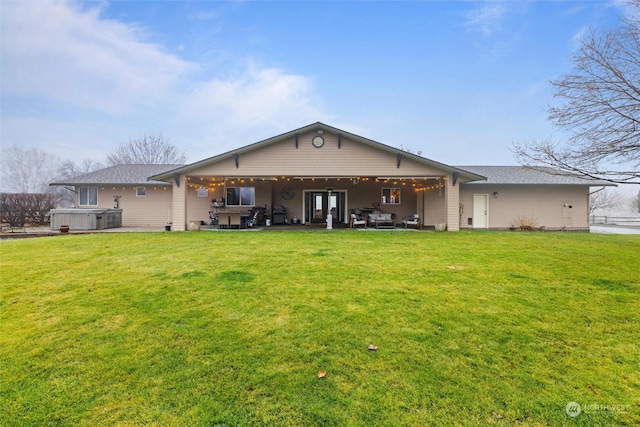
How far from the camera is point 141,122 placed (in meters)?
32.7

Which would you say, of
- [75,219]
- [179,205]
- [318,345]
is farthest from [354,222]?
[75,219]

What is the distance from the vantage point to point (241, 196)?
1590 centimetres

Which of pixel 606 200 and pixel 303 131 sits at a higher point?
pixel 303 131

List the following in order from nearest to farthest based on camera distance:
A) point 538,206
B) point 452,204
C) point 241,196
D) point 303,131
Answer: point 303,131, point 452,204, point 538,206, point 241,196

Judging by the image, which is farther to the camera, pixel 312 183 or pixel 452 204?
pixel 312 183

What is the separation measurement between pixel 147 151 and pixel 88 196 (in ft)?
71.0

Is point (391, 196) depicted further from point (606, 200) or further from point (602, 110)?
point (606, 200)

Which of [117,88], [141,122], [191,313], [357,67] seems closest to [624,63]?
[191,313]

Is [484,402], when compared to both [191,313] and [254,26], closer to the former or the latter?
[191,313]

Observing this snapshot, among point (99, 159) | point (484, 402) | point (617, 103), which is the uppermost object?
point (99, 159)

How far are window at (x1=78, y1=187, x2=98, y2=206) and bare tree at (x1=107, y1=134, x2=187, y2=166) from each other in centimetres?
2012

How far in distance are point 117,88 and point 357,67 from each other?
17484 mm

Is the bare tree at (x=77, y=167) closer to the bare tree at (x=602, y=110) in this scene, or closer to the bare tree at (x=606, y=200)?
the bare tree at (x=602, y=110)

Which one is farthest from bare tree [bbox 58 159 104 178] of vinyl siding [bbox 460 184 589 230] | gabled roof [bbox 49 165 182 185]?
vinyl siding [bbox 460 184 589 230]
